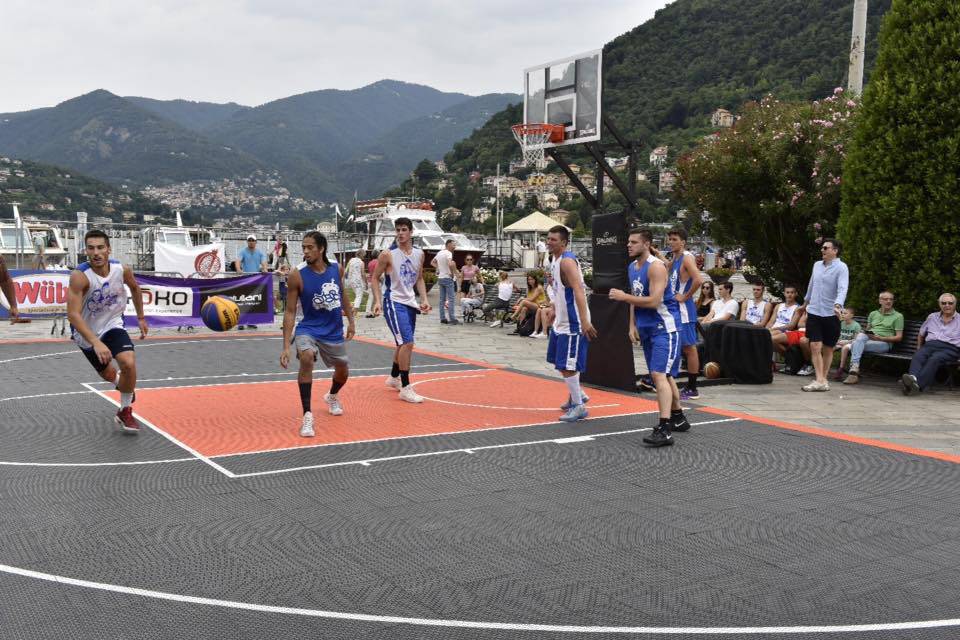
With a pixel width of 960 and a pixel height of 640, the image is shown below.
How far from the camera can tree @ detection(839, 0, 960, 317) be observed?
33.1ft

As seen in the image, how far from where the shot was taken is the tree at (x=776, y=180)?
43.4 feet

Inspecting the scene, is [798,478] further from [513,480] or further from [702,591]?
[702,591]

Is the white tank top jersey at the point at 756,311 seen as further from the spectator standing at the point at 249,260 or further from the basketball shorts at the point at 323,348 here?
the spectator standing at the point at 249,260

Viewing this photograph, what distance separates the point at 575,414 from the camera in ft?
26.2

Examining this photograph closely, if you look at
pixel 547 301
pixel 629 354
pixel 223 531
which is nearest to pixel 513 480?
pixel 223 531

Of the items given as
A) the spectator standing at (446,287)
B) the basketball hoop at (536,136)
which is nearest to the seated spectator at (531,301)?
the spectator standing at (446,287)

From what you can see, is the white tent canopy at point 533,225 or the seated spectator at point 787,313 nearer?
the seated spectator at point 787,313

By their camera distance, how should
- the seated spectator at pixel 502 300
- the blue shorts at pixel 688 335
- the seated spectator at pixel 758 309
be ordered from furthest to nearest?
1. the seated spectator at pixel 502 300
2. the seated spectator at pixel 758 309
3. the blue shorts at pixel 688 335

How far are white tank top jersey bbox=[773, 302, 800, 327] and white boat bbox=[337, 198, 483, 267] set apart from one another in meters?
22.8

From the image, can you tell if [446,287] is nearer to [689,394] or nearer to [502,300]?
[502,300]

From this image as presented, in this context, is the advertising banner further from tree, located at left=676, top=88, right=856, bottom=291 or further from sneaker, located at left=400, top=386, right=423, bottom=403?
sneaker, located at left=400, top=386, right=423, bottom=403

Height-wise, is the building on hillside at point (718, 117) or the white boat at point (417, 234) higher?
the building on hillside at point (718, 117)

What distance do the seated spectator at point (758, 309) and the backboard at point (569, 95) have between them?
928 centimetres

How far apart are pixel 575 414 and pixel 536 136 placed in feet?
50.0
